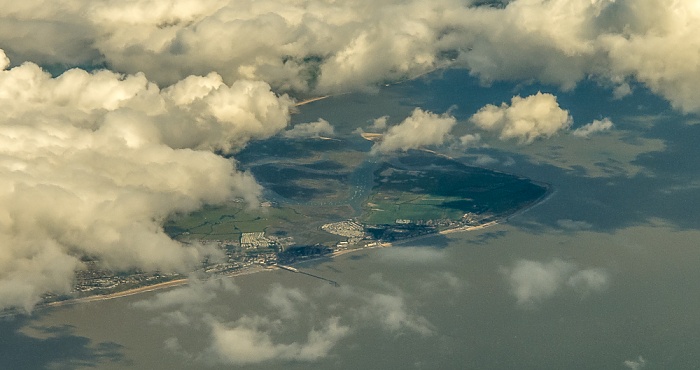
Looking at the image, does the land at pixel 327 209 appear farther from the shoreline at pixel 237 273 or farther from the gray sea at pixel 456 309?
the gray sea at pixel 456 309

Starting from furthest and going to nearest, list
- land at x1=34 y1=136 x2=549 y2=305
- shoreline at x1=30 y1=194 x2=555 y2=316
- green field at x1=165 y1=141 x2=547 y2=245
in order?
green field at x1=165 y1=141 x2=547 y2=245 < land at x1=34 y1=136 x2=549 y2=305 < shoreline at x1=30 y1=194 x2=555 y2=316

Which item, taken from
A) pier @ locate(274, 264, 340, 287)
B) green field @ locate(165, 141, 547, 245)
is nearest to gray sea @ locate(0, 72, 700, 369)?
pier @ locate(274, 264, 340, 287)

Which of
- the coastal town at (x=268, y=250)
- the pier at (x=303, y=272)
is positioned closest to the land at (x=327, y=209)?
the coastal town at (x=268, y=250)

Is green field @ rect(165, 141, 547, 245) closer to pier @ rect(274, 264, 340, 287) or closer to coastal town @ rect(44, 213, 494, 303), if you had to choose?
coastal town @ rect(44, 213, 494, 303)

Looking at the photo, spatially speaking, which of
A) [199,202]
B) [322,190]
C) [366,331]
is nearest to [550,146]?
[322,190]

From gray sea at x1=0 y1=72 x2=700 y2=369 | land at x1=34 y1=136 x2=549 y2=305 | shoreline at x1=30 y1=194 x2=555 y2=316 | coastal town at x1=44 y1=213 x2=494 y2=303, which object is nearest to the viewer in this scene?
gray sea at x1=0 y1=72 x2=700 y2=369

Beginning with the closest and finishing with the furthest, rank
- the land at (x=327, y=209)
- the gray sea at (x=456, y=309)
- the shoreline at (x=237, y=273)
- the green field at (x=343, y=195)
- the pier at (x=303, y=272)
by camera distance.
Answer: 1. the gray sea at (x=456, y=309)
2. the shoreline at (x=237, y=273)
3. the pier at (x=303, y=272)
4. the land at (x=327, y=209)
5. the green field at (x=343, y=195)

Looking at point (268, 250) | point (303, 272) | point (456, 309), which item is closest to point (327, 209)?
point (268, 250)
